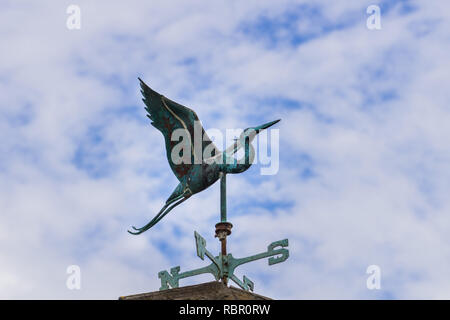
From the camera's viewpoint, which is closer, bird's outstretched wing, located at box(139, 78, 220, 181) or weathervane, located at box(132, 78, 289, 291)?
weathervane, located at box(132, 78, 289, 291)

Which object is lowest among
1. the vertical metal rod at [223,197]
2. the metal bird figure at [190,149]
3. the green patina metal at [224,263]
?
the green patina metal at [224,263]

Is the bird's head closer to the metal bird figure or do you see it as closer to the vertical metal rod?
the metal bird figure

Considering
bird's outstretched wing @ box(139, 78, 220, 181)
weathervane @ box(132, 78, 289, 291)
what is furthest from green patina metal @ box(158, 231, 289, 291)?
bird's outstretched wing @ box(139, 78, 220, 181)

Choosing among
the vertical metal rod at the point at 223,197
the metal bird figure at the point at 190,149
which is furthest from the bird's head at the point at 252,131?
the vertical metal rod at the point at 223,197

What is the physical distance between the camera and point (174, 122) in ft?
49.3

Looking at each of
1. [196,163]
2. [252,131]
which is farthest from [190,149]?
[252,131]

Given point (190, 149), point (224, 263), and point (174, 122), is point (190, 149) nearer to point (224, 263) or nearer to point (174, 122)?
point (174, 122)

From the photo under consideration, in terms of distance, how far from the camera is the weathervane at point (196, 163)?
1376 centimetres

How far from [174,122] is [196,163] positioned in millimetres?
723

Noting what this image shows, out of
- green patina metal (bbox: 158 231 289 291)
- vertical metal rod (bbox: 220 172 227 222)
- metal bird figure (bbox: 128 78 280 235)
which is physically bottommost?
green patina metal (bbox: 158 231 289 291)

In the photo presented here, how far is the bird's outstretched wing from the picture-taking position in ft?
48.7

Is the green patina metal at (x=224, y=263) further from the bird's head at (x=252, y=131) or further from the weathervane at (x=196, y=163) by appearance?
the bird's head at (x=252, y=131)

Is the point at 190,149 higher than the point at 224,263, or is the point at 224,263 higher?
the point at 190,149
